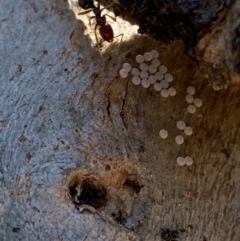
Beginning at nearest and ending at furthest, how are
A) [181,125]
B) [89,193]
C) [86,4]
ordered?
[89,193] → [181,125] → [86,4]

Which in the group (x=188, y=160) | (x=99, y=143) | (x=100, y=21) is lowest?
(x=188, y=160)

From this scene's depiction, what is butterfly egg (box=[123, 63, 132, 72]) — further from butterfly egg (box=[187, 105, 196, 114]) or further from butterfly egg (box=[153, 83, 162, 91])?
butterfly egg (box=[187, 105, 196, 114])

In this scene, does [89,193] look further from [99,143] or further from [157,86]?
[157,86]

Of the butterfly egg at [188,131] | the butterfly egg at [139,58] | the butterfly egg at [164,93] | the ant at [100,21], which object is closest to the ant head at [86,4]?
the ant at [100,21]

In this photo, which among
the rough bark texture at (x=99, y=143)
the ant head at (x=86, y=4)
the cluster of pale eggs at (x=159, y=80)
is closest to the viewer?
the rough bark texture at (x=99, y=143)

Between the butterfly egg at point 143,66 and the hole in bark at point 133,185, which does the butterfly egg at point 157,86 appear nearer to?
the butterfly egg at point 143,66

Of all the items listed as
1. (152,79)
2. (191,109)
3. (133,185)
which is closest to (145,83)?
(152,79)

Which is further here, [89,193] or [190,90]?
[190,90]

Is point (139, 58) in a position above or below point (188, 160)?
above
